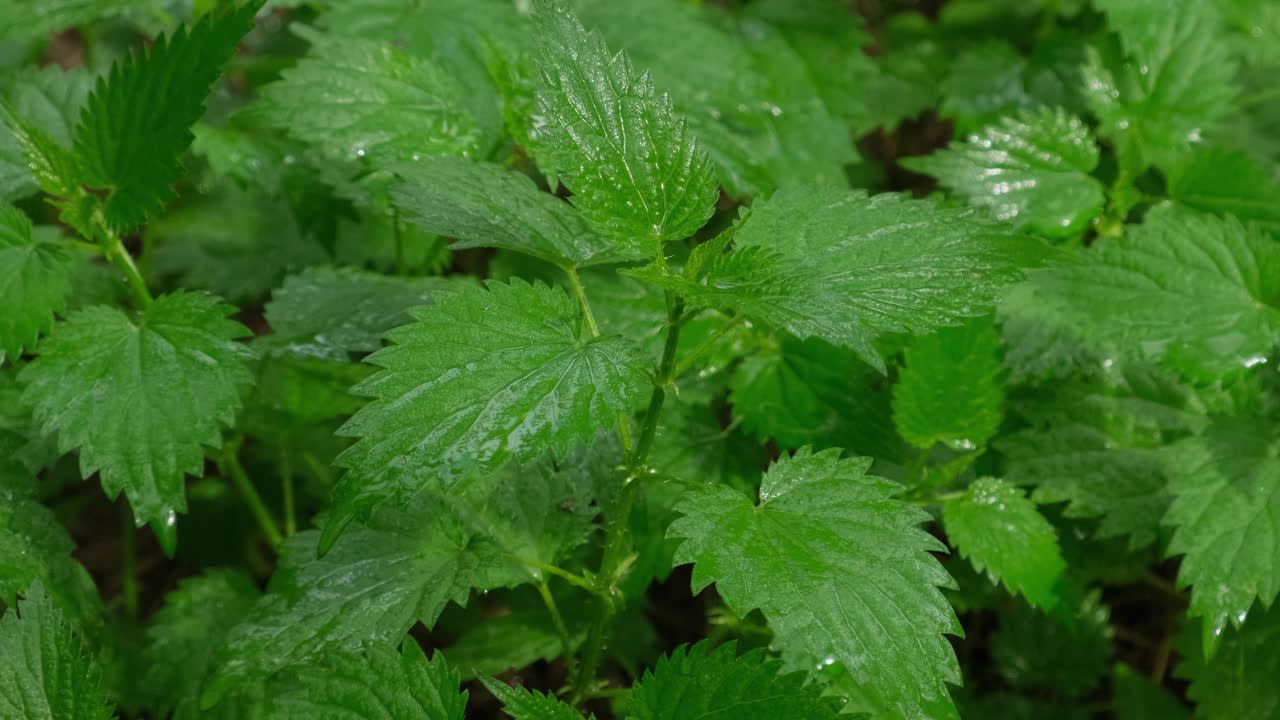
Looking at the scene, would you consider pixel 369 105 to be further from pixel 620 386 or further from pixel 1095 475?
pixel 1095 475

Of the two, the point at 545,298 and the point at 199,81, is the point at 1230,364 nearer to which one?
the point at 545,298

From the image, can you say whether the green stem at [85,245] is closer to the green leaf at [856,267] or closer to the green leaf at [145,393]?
the green leaf at [145,393]

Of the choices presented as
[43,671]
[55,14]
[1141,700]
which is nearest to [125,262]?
[43,671]

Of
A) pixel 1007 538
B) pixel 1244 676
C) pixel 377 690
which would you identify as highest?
pixel 1007 538

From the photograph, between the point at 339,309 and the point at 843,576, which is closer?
the point at 843,576

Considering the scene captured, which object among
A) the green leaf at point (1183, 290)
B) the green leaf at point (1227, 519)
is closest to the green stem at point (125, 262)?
the green leaf at point (1183, 290)

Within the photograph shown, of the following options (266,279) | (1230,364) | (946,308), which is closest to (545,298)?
(946,308)

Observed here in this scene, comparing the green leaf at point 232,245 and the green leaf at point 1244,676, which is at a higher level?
the green leaf at point 232,245
